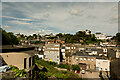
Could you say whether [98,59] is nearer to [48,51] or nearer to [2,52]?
[48,51]

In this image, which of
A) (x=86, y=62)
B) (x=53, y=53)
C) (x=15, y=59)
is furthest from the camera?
(x=53, y=53)

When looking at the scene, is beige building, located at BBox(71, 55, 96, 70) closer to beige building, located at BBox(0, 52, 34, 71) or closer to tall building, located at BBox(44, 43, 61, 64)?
tall building, located at BBox(44, 43, 61, 64)

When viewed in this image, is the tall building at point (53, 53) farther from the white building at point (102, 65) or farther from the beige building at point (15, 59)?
the beige building at point (15, 59)

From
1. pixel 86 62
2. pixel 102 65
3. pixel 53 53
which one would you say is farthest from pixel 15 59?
pixel 102 65

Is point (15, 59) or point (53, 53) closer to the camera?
point (15, 59)

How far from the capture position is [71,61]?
2745 cm

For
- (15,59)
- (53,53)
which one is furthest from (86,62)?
(15,59)

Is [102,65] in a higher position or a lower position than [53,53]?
lower

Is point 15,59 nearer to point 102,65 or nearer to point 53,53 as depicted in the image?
point 53,53

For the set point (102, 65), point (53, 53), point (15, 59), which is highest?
point (15, 59)

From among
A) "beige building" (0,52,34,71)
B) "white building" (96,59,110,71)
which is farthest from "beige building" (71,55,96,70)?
"beige building" (0,52,34,71)

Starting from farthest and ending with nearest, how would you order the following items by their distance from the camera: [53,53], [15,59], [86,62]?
[53,53], [86,62], [15,59]

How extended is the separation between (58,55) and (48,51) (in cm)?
421

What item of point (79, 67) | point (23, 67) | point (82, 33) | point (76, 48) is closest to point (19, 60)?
point (23, 67)
